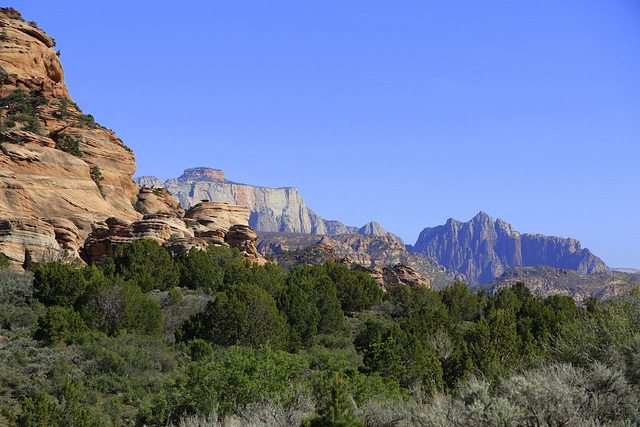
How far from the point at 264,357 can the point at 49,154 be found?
51.6m

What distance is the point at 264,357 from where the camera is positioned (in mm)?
26297

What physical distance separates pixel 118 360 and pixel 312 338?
21129 mm

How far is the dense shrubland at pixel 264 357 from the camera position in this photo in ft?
56.1

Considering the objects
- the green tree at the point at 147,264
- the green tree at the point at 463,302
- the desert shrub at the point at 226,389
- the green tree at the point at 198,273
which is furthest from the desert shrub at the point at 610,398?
the green tree at the point at 463,302

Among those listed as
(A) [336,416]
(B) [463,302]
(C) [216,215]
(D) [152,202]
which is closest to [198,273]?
(C) [216,215]

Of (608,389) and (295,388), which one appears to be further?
(295,388)

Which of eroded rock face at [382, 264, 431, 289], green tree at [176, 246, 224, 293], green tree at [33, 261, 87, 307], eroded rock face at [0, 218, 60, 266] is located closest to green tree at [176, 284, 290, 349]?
green tree at [33, 261, 87, 307]

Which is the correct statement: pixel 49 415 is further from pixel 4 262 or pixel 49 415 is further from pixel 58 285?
pixel 4 262

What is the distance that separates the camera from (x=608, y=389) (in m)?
17.2

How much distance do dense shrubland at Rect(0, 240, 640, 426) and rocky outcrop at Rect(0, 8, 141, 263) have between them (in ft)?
29.2

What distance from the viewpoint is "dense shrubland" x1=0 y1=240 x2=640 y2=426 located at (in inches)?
674

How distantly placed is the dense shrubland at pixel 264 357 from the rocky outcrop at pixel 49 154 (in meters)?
8.91

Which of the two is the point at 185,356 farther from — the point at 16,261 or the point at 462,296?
the point at 462,296

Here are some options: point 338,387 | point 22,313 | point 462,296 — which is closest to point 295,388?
point 338,387
